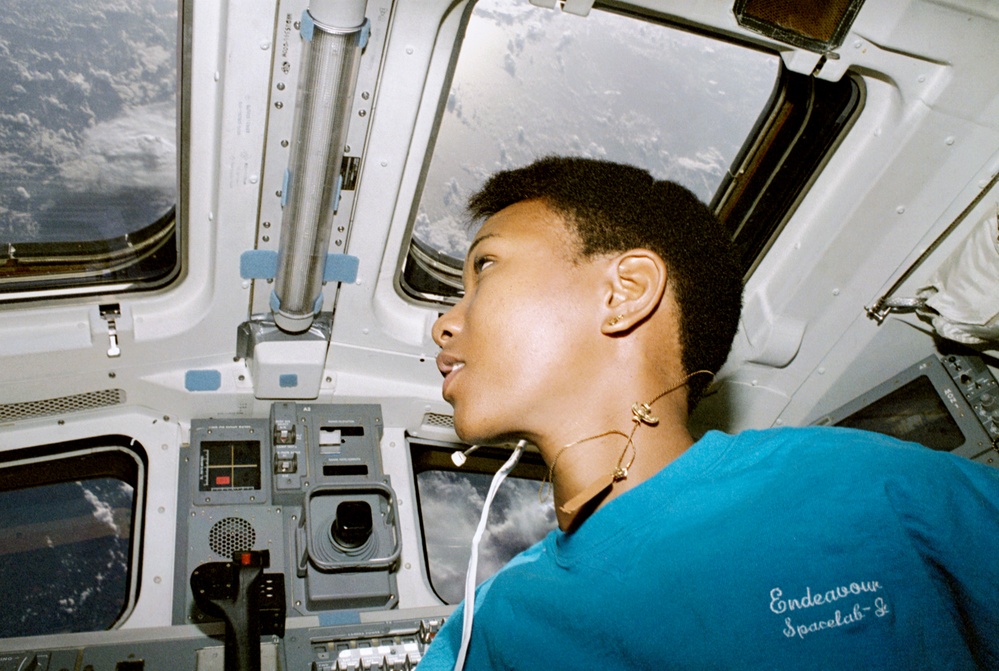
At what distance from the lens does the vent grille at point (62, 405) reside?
9.11 feet

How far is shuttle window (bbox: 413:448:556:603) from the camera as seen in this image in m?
3.37

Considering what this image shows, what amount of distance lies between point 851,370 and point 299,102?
2.63 metres

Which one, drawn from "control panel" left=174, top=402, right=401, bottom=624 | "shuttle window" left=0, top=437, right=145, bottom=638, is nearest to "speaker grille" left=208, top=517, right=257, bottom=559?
"control panel" left=174, top=402, right=401, bottom=624

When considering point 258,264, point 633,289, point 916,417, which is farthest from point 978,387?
point 258,264

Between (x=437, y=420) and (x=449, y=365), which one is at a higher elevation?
(x=437, y=420)

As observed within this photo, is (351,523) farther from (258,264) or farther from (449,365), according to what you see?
(449,365)

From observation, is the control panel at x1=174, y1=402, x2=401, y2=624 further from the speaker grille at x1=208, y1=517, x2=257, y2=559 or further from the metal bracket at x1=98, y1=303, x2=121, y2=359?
the metal bracket at x1=98, y1=303, x2=121, y2=359

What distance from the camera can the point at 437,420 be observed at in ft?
11.3

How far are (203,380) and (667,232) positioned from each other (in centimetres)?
221

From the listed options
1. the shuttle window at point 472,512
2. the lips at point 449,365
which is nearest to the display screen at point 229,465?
the shuttle window at point 472,512

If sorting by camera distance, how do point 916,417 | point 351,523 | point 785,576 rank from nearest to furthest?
point 785,576
point 351,523
point 916,417

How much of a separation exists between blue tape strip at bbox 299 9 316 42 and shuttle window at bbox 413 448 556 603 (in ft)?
6.78

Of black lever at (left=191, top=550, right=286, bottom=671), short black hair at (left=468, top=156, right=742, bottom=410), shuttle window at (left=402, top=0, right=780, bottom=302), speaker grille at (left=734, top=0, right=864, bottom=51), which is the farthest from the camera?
shuttle window at (left=402, top=0, right=780, bottom=302)

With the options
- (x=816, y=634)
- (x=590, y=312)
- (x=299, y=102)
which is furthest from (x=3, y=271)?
(x=816, y=634)
